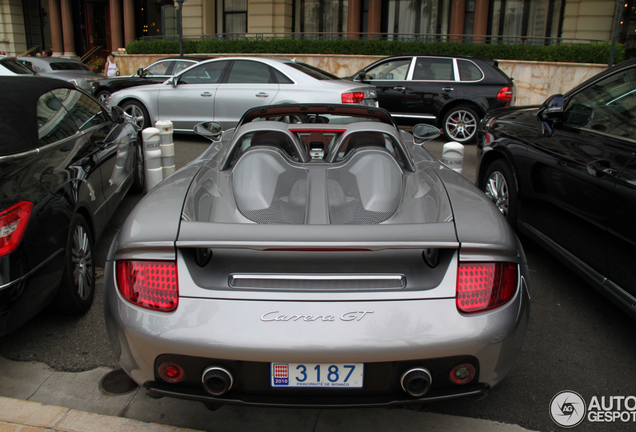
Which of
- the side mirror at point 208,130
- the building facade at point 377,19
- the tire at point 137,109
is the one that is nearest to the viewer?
the side mirror at point 208,130

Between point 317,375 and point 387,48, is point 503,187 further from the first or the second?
point 387,48

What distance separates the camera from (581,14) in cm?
1856

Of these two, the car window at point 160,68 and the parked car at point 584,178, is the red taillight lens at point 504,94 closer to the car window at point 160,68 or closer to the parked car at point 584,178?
the parked car at point 584,178

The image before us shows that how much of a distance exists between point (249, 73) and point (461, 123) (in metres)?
4.09

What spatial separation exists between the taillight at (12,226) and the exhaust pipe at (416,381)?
6.23 ft

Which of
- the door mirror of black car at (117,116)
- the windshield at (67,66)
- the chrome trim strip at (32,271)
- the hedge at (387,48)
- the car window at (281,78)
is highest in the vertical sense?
the hedge at (387,48)

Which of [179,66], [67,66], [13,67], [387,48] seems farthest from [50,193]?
[387,48]

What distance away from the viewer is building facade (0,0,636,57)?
18.8 meters

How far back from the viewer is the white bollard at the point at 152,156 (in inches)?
191

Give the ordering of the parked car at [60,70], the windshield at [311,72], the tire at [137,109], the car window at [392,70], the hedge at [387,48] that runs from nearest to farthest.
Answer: the windshield at [311,72] → the tire at [137,109] → the car window at [392,70] → the parked car at [60,70] → the hedge at [387,48]

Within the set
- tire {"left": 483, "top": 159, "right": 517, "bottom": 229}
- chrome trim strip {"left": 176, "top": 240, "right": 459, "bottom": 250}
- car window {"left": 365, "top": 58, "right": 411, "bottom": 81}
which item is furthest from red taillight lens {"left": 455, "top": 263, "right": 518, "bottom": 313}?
car window {"left": 365, "top": 58, "right": 411, "bottom": 81}

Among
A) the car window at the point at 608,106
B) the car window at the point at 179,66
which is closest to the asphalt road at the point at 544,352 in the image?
the car window at the point at 608,106

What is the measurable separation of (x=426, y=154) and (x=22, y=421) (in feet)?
8.49

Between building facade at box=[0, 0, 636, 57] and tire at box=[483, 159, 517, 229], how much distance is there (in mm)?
14745
